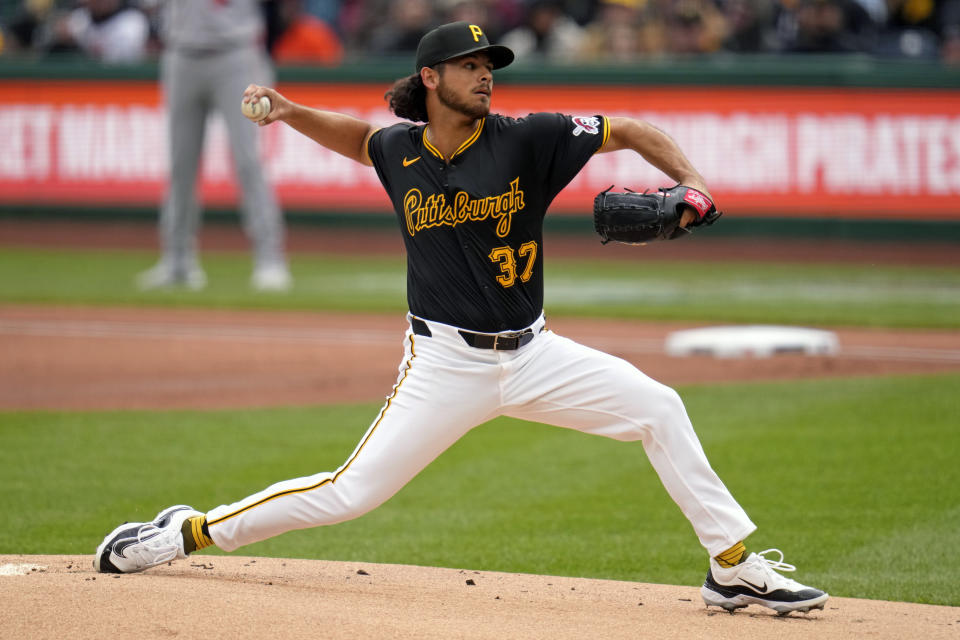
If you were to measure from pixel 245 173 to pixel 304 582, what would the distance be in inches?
332

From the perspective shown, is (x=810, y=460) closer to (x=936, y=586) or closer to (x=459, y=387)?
(x=936, y=586)

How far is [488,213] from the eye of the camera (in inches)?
185

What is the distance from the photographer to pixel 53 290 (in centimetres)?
1369

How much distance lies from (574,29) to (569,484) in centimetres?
1112

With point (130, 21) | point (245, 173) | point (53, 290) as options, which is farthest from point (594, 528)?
point (130, 21)

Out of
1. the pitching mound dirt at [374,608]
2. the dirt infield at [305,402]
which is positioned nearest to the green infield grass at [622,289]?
the dirt infield at [305,402]

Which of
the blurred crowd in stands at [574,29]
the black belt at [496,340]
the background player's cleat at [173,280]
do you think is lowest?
the background player's cleat at [173,280]

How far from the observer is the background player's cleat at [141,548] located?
4.93 meters

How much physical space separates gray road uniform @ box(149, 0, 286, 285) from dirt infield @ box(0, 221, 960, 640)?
4.27 ft

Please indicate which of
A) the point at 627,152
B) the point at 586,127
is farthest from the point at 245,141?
the point at 586,127

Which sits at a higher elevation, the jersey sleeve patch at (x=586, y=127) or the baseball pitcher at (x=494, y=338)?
the jersey sleeve patch at (x=586, y=127)

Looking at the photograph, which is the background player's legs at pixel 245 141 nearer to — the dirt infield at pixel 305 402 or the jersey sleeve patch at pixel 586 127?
the dirt infield at pixel 305 402

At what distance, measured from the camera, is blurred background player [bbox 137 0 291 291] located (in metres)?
13.0

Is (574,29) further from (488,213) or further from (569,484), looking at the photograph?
(488,213)
